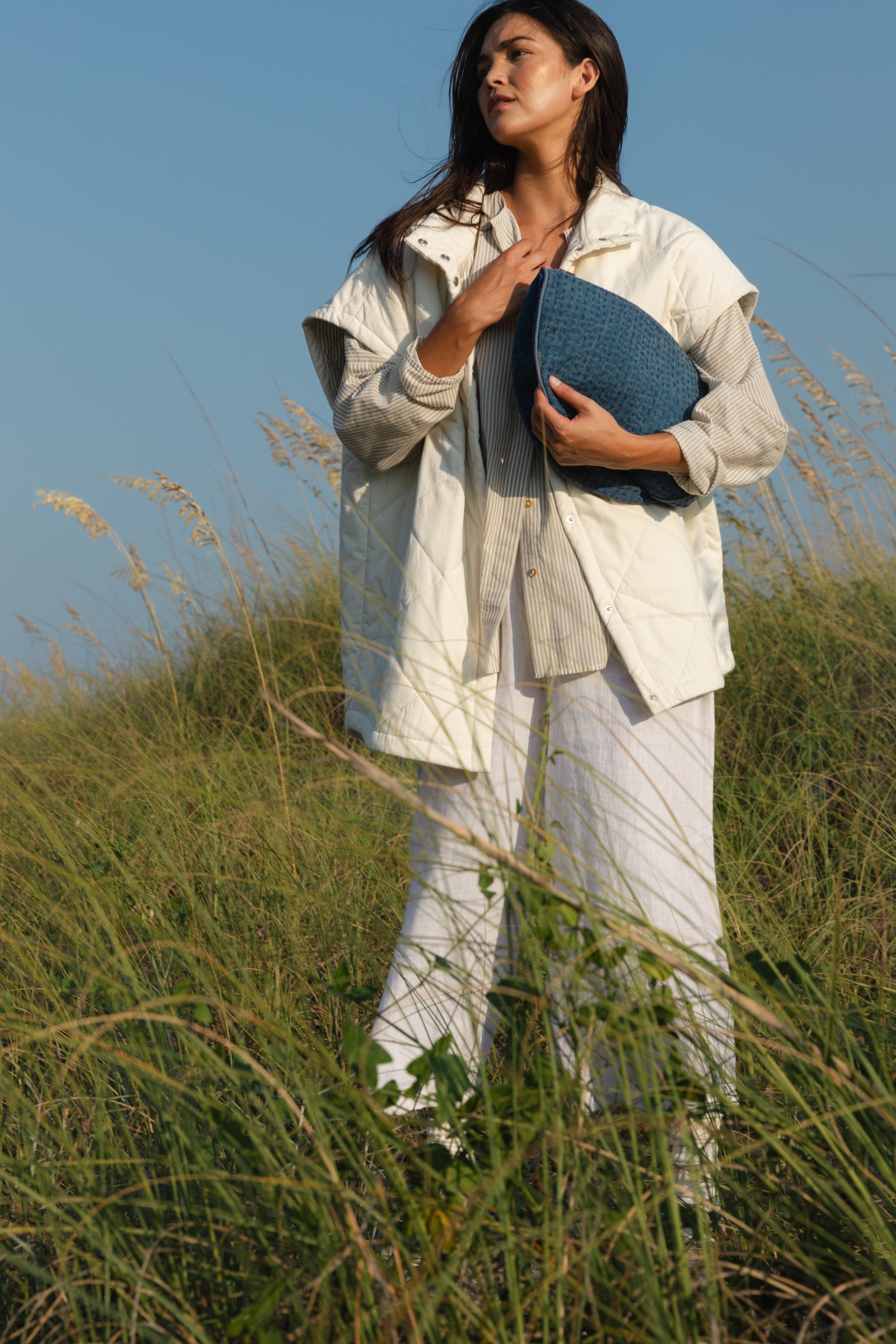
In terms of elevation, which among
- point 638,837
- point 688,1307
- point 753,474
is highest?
point 753,474

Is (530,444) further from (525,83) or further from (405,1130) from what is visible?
(405,1130)

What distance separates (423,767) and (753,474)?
0.78 metres

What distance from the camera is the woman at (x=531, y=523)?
5.66 feet

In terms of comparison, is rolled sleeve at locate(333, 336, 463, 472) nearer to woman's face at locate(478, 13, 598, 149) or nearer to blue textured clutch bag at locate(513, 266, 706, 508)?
blue textured clutch bag at locate(513, 266, 706, 508)

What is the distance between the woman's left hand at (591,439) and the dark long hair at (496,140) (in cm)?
48

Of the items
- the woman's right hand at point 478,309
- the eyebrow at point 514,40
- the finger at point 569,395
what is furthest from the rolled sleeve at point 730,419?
the eyebrow at point 514,40

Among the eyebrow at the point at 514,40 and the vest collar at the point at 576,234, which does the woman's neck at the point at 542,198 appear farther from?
the eyebrow at the point at 514,40

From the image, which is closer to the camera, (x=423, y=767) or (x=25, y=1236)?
(x=25, y=1236)

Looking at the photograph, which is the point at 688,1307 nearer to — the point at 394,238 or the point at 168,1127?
the point at 168,1127

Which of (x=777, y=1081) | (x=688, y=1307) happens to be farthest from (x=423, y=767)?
Result: (x=688, y=1307)

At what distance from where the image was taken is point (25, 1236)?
1386mm

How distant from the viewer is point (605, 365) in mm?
1699

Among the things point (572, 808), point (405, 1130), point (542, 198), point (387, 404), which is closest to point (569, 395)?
point (387, 404)

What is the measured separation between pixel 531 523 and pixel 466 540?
141 mm
